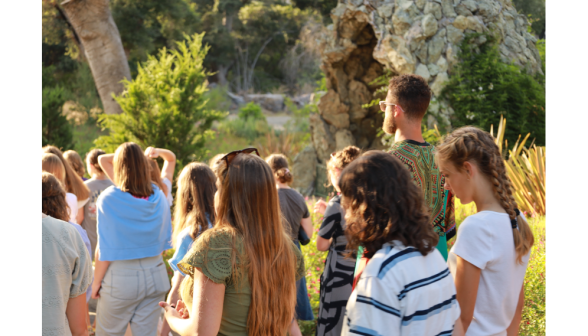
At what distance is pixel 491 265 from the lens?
5.75 feet

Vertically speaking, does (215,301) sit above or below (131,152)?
below

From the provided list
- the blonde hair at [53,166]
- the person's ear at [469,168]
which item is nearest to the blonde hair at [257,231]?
the person's ear at [469,168]

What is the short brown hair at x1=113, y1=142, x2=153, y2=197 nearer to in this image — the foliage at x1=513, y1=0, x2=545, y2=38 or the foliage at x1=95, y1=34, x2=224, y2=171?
the foliage at x1=95, y1=34, x2=224, y2=171

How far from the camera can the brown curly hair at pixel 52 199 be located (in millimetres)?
2273

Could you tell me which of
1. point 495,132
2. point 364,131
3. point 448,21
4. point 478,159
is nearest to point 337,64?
point 364,131

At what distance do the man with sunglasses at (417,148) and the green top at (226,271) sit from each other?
119 cm

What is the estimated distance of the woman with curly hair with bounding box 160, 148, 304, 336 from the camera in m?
1.67

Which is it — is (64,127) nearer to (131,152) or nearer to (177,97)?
(177,97)

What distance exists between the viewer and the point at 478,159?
1.88m

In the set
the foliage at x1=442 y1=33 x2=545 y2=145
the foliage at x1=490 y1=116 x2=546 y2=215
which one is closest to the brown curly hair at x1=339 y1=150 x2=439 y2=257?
the foliage at x1=490 y1=116 x2=546 y2=215

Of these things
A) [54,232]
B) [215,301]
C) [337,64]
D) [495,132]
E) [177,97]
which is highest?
[337,64]

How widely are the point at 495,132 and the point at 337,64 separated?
4.15 metres

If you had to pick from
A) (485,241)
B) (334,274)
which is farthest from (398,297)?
(334,274)

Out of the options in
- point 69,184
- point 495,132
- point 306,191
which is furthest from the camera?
point 306,191
